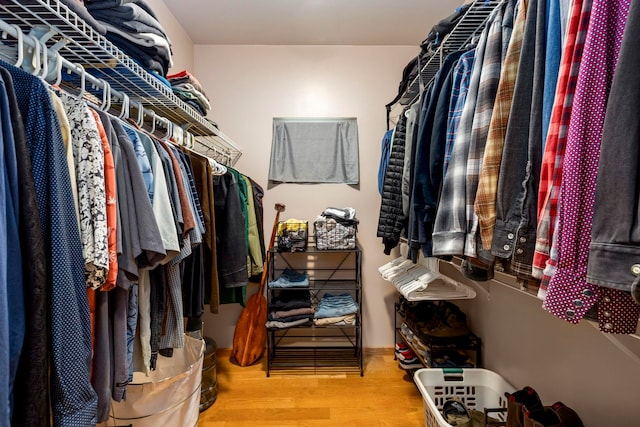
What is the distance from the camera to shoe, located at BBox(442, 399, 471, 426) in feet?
4.53

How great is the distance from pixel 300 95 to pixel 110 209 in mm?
2100

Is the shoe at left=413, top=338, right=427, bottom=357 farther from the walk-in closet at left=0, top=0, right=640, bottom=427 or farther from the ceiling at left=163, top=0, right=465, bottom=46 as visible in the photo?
the ceiling at left=163, top=0, right=465, bottom=46

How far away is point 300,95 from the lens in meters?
2.64

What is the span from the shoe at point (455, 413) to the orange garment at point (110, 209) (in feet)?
4.74

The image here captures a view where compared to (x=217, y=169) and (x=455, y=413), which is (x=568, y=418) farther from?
(x=217, y=169)

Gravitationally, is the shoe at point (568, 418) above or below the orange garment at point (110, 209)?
below

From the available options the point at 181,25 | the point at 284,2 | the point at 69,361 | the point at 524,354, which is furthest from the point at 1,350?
A: the point at 181,25

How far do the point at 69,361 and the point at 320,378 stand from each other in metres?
1.83

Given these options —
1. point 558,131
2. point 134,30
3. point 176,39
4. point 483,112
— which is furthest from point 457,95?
point 176,39

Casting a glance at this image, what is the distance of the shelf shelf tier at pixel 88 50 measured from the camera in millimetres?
845

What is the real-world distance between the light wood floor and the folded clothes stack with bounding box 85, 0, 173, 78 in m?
1.82

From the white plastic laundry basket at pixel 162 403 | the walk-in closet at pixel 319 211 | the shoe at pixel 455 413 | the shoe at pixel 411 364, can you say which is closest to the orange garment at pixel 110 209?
the walk-in closet at pixel 319 211

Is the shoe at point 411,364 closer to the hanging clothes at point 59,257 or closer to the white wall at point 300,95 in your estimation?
the white wall at point 300,95

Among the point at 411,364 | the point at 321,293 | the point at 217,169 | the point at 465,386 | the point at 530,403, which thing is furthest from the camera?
the point at 321,293
